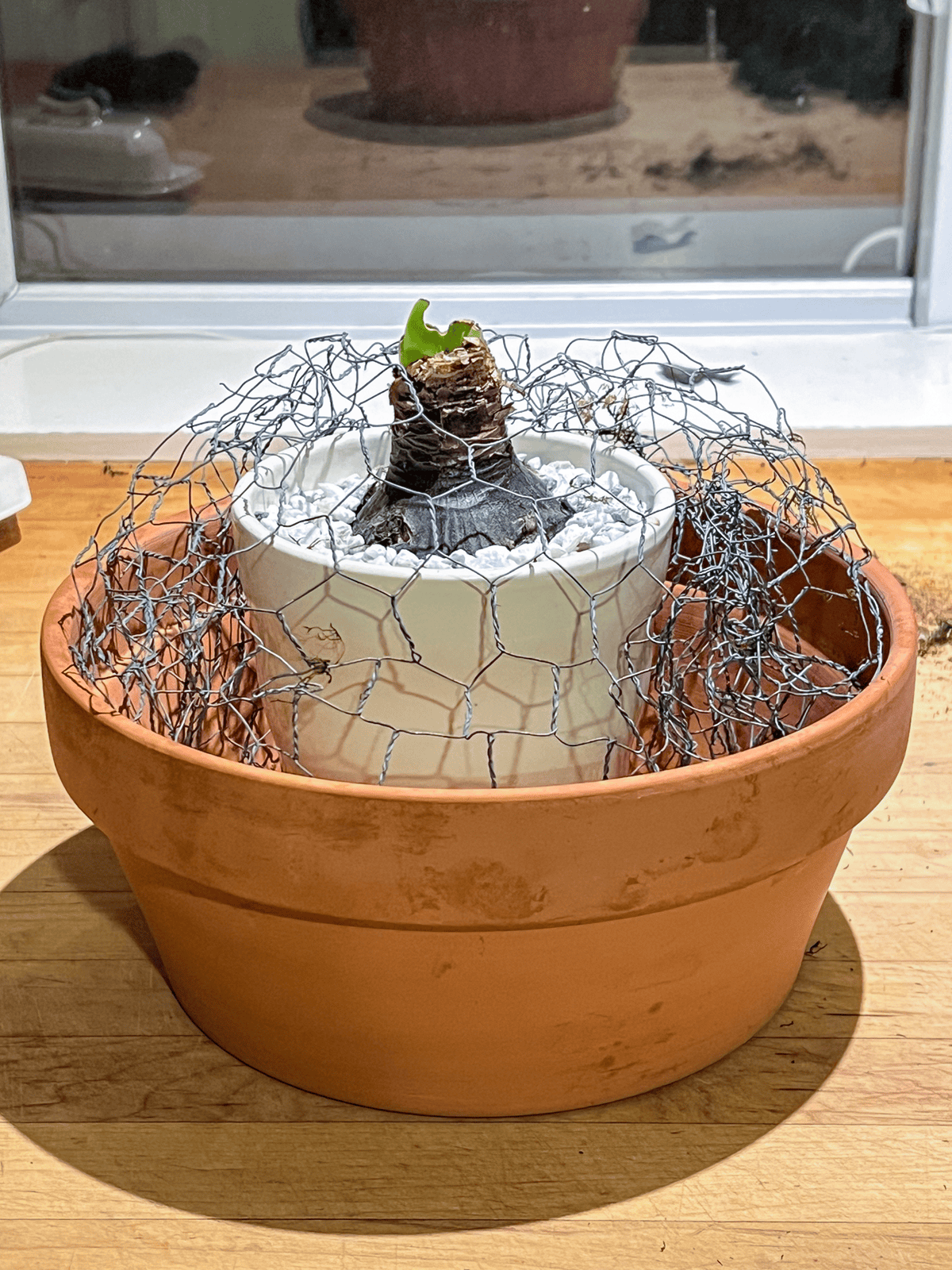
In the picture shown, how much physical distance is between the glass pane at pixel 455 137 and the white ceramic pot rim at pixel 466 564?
1179mm

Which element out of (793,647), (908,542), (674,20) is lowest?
(908,542)

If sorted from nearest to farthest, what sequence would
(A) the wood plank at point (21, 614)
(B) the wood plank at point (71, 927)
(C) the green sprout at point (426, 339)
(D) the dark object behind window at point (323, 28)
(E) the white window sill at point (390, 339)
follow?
(C) the green sprout at point (426, 339) < (B) the wood plank at point (71, 927) < (A) the wood plank at point (21, 614) < (E) the white window sill at point (390, 339) < (D) the dark object behind window at point (323, 28)

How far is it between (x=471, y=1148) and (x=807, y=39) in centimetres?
154

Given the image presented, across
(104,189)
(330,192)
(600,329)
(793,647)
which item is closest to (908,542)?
(793,647)

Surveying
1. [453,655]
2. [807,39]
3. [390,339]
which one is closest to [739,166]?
[807,39]

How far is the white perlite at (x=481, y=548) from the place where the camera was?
25.1 inches

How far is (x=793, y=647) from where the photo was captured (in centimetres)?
79

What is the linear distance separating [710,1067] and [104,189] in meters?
1.53

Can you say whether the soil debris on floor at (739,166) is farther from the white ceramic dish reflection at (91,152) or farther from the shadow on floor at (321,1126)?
the shadow on floor at (321,1126)

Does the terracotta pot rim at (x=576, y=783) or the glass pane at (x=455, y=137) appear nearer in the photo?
the terracotta pot rim at (x=576, y=783)

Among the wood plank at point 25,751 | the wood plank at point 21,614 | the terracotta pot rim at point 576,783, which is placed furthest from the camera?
the wood plank at point 21,614

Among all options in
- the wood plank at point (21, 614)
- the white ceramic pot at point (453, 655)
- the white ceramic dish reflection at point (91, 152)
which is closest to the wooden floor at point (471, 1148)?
the white ceramic pot at point (453, 655)

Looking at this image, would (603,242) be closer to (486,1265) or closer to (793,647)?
(793,647)

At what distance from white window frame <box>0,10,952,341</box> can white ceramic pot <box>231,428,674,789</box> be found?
118cm
